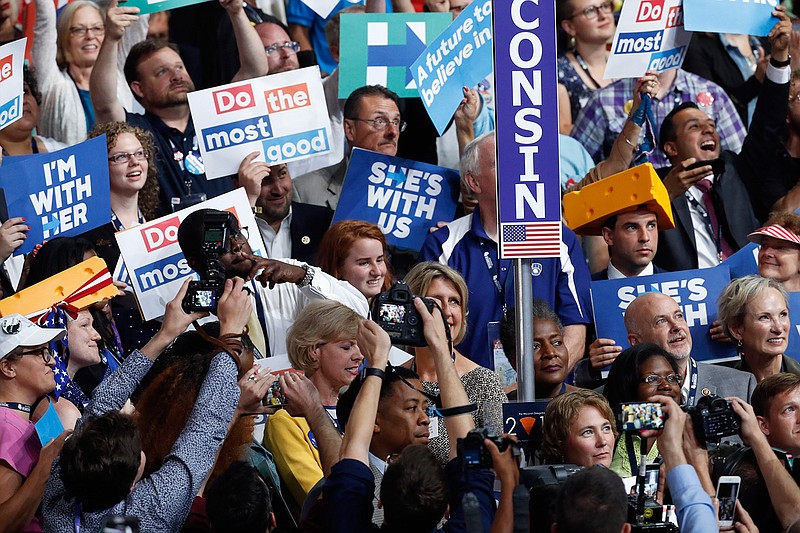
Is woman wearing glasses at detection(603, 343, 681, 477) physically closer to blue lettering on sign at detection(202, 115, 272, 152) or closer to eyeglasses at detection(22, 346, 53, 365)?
eyeglasses at detection(22, 346, 53, 365)

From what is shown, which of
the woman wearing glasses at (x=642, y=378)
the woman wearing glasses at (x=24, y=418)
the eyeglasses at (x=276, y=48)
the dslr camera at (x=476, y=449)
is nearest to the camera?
the dslr camera at (x=476, y=449)

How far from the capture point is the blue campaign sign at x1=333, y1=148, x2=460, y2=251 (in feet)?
27.4

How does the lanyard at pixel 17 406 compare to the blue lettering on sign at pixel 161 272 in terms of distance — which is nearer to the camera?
the lanyard at pixel 17 406

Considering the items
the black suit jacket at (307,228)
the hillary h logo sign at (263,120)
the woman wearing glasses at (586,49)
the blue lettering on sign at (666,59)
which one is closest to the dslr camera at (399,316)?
the black suit jacket at (307,228)

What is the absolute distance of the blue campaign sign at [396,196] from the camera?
8344mm

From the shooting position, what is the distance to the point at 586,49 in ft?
33.5

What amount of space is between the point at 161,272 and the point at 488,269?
1.76 metres

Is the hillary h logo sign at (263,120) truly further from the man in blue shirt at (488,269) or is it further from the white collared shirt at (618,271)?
the white collared shirt at (618,271)

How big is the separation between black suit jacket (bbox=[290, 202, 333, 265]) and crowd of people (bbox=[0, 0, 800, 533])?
14 mm

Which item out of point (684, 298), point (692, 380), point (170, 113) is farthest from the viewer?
point (170, 113)

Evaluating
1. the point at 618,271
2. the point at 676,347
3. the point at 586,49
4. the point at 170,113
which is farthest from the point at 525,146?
the point at 586,49

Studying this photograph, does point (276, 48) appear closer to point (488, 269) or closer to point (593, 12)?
point (593, 12)

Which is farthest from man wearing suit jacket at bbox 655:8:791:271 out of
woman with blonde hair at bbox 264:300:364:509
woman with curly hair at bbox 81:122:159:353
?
woman with curly hair at bbox 81:122:159:353

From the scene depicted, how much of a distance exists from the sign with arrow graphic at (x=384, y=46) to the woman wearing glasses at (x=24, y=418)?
11.7ft
